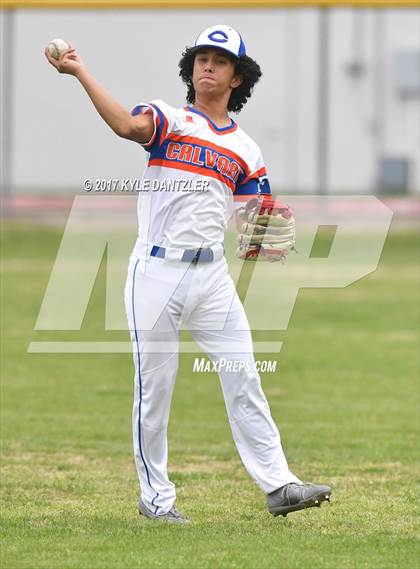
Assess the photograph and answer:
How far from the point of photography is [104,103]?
17.8 ft

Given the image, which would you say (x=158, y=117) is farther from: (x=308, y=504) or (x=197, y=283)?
(x=308, y=504)

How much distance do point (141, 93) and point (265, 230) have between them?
19.7 metres

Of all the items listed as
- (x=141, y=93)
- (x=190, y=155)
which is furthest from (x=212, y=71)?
(x=141, y=93)

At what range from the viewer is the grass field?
5371 millimetres

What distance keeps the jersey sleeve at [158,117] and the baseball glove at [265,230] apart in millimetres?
616

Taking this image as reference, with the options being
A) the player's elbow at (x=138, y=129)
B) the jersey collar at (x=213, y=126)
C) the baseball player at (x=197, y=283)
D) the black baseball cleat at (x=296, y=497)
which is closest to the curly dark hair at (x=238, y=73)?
the baseball player at (x=197, y=283)

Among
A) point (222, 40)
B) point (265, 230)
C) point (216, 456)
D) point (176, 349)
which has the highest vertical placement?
point (222, 40)

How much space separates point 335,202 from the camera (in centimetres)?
2383

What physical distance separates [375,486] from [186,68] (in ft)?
8.33

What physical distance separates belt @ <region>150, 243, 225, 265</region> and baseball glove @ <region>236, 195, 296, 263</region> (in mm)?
292

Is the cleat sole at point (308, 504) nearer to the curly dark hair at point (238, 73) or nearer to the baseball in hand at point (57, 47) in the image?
the curly dark hair at point (238, 73)

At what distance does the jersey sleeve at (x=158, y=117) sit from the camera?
564 centimetres

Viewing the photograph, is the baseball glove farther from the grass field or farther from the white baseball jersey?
the grass field

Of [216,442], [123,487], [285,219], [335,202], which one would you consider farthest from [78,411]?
[335,202]
